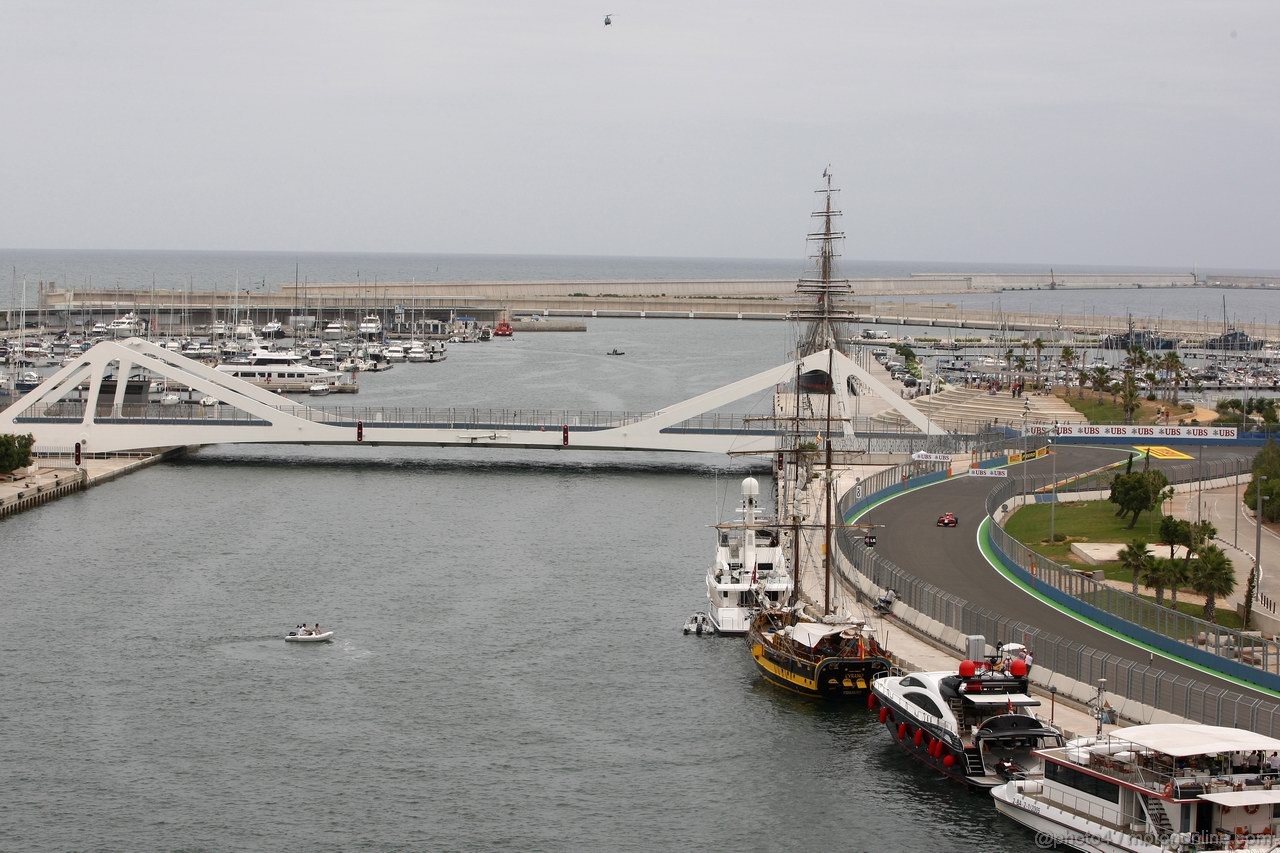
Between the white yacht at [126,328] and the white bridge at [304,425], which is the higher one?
the white yacht at [126,328]

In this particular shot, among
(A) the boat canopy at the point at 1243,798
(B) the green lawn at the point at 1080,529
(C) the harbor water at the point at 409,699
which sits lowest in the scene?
(C) the harbor water at the point at 409,699

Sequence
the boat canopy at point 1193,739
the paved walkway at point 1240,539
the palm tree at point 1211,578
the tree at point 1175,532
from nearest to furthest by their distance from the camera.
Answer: the boat canopy at point 1193,739, the palm tree at point 1211,578, the paved walkway at point 1240,539, the tree at point 1175,532

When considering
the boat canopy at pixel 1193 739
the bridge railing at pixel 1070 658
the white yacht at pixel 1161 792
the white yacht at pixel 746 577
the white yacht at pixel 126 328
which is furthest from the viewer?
the white yacht at pixel 126 328

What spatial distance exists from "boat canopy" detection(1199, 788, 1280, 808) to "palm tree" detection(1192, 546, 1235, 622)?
56.4 feet

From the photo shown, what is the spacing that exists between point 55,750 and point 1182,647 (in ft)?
104

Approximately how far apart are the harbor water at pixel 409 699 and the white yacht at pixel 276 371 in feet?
205

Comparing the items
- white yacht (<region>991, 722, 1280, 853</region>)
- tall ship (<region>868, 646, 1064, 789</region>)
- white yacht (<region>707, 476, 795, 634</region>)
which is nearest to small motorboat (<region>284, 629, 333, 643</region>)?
white yacht (<region>707, 476, 795, 634</region>)

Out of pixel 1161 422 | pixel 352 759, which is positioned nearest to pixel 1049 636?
pixel 352 759

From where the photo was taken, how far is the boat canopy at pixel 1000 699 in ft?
138

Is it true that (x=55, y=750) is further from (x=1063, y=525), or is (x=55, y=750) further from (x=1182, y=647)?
(x=1063, y=525)

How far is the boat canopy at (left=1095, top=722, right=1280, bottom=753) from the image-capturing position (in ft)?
116

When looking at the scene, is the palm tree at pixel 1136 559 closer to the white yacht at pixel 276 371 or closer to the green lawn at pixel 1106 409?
the green lawn at pixel 1106 409

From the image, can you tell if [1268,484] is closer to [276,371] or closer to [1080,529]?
[1080,529]

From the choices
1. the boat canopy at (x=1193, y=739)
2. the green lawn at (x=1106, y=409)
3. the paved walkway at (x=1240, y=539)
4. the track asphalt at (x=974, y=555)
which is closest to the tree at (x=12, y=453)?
the track asphalt at (x=974, y=555)
